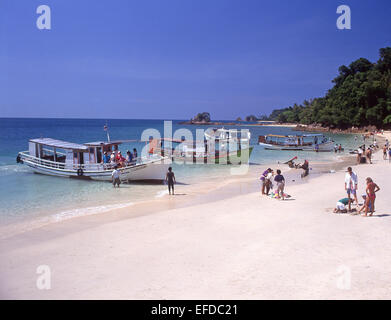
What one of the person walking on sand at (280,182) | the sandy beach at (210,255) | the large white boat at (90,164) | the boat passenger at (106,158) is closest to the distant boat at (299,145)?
the large white boat at (90,164)

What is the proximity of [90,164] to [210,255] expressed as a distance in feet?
52.9

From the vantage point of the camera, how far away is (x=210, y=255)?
7.98 meters

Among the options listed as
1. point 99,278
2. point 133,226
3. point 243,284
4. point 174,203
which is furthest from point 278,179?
point 99,278

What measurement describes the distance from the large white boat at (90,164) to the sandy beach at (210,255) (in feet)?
23.7

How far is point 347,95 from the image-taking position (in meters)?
88.5

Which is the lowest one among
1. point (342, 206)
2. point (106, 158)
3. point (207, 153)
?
point (342, 206)

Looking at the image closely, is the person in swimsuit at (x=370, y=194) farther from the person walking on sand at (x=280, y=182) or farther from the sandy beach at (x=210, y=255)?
the person walking on sand at (x=280, y=182)

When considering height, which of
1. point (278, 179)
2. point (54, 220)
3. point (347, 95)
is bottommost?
point (54, 220)

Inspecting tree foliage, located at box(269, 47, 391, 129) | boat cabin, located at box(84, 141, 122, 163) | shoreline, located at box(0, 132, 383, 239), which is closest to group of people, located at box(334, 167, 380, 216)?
shoreline, located at box(0, 132, 383, 239)

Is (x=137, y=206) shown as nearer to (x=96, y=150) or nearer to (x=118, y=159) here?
(x=118, y=159)

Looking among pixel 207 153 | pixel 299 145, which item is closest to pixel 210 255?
pixel 207 153

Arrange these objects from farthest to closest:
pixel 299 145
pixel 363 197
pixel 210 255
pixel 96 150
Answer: pixel 299 145
pixel 96 150
pixel 363 197
pixel 210 255
